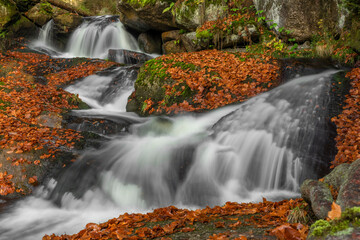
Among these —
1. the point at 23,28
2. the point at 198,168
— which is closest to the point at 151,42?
the point at 23,28

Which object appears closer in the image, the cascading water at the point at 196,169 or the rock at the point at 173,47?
the cascading water at the point at 196,169

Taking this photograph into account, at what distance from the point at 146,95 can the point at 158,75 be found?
2.71ft

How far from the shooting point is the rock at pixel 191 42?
12320 millimetres

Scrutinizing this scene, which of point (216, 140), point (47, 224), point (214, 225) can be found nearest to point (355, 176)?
point (214, 225)

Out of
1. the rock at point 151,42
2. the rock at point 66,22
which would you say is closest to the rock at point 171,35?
the rock at point 151,42

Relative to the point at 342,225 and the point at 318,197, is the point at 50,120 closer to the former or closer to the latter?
the point at 318,197

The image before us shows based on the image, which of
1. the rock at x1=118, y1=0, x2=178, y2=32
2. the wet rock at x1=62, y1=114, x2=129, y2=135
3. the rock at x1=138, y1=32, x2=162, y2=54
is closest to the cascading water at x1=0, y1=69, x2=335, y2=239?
the wet rock at x1=62, y1=114, x2=129, y2=135

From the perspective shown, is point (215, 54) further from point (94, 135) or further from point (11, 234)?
point (11, 234)

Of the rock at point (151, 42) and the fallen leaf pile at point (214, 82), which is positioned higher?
the rock at point (151, 42)

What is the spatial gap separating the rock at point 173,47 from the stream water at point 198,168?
816 cm

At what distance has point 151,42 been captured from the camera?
53.8 feet

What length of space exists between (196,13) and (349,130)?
32.6 ft

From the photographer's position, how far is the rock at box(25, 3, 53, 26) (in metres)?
17.1

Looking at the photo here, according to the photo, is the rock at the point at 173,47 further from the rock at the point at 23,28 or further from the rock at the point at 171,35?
the rock at the point at 23,28
